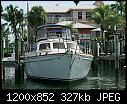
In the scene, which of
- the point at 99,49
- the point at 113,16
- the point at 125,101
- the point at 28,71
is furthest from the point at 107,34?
the point at 125,101

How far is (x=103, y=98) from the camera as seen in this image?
28.0 feet

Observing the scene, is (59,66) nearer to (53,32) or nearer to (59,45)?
(59,45)

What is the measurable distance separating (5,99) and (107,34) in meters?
38.8

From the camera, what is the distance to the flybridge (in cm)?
2352

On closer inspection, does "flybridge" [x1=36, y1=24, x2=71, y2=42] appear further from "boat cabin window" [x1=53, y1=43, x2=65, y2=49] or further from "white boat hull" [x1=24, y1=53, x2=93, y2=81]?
"white boat hull" [x1=24, y1=53, x2=93, y2=81]

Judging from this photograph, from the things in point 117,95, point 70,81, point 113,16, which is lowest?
point 70,81

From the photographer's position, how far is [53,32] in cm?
2361

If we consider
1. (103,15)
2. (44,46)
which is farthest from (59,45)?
(103,15)

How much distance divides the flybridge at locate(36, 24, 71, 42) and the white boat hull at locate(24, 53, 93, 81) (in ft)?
9.86

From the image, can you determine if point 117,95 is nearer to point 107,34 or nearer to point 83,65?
point 83,65

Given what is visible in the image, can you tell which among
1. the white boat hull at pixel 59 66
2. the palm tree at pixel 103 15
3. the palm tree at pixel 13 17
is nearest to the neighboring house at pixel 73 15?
the palm tree at pixel 13 17

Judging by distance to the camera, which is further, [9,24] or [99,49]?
[9,24]

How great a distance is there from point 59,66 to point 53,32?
16.2 feet

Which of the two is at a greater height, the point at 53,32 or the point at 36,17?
the point at 36,17
